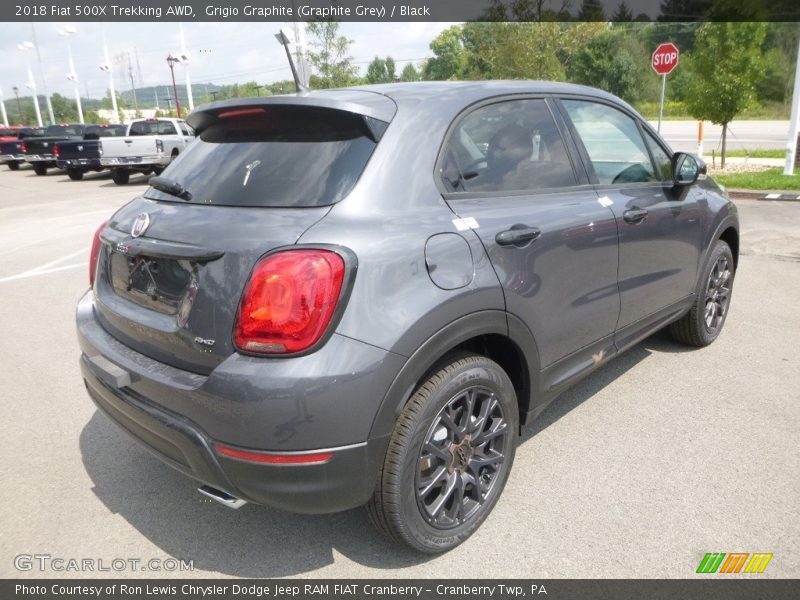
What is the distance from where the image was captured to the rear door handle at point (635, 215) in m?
3.17

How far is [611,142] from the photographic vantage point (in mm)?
3504

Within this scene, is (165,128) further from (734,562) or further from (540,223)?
(734,562)

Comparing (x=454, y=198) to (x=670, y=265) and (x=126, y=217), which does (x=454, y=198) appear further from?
(x=670, y=265)

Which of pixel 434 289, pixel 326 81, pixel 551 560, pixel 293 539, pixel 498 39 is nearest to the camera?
pixel 434 289

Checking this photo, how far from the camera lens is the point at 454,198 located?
239 cm

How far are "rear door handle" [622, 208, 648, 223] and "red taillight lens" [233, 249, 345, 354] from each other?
6.10 feet

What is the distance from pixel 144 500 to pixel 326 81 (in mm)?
23051

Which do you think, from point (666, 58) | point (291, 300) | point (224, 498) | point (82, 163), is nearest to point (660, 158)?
point (291, 300)

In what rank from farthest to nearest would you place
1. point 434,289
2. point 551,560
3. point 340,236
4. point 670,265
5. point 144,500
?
1. point 670,265
2. point 144,500
3. point 551,560
4. point 434,289
5. point 340,236

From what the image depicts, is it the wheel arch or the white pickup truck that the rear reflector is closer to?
the wheel arch

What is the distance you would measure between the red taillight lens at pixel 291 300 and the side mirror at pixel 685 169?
8.36 ft

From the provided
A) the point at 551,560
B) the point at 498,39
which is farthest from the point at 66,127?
the point at 551,560

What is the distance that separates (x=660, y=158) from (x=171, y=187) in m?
2.88
